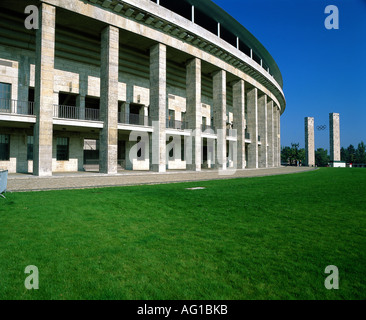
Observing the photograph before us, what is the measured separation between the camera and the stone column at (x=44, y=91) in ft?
52.9

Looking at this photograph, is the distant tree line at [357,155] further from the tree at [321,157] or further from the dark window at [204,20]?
the dark window at [204,20]

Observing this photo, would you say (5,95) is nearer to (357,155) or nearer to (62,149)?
(62,149)

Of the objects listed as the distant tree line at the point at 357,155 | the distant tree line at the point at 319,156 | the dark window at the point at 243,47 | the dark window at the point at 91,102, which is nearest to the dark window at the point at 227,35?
the dark window at the point at 243,47

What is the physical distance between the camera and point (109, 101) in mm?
18734

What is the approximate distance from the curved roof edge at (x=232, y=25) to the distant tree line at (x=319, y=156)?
34.0m

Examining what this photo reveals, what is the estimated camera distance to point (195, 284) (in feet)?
8.64

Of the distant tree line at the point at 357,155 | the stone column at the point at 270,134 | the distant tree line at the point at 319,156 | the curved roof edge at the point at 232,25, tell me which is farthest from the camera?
the distant tree line at the point at 357,155

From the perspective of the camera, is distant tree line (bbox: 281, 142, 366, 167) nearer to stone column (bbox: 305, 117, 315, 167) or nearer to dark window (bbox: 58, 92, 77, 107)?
stone column (bbox: 305, 117, 315, 167)

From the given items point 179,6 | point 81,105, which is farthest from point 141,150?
point 179,6

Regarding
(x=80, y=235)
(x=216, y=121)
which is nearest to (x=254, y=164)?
(x=216, y=121)

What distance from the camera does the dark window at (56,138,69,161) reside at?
22.8 meters

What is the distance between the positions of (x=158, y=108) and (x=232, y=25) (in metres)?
16.1

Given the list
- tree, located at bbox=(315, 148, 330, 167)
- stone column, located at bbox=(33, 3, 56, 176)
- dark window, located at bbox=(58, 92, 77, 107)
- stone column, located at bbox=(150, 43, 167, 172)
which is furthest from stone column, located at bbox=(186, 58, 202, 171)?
tree, located at bbox=(315, 148, 330, 167)
